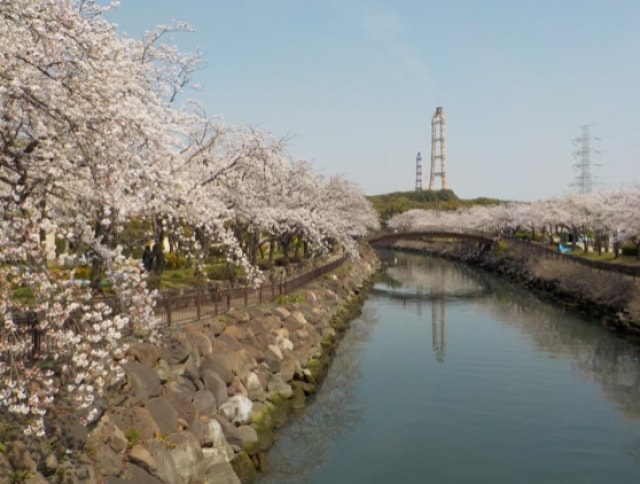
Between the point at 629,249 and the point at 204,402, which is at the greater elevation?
the point at 629,249

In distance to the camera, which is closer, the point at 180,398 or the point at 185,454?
the point at 185,454

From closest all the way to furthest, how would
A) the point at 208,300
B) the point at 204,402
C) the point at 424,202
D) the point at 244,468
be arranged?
the point at 244,468 < the point at 204,402 < the point at 208,300 < the point at 424,202

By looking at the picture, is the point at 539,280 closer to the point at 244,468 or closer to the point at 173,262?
the point at 173,262

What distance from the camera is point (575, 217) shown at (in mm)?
57031

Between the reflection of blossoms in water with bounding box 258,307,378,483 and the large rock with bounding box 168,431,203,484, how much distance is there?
80.7 inches

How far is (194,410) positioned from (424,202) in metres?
132

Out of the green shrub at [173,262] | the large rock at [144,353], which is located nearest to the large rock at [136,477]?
the large rock at [144,353]

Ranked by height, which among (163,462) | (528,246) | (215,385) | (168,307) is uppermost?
(528,246)

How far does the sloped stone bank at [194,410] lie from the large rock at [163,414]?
0.7 inches

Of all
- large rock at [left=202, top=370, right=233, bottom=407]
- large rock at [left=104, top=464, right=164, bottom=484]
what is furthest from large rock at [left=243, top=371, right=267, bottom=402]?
large rock at [left=104, top=464, right=164, bottom=484]

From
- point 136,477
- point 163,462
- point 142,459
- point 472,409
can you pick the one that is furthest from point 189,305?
point 472,409

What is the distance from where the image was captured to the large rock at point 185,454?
1046cm

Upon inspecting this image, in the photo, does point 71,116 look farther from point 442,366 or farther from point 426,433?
point 442,366

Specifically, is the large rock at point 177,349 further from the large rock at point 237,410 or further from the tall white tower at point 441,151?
the tall white tower at point 441,151
